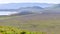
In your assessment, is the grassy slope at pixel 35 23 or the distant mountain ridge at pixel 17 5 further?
the distant mountain ridge at pixel 17 5

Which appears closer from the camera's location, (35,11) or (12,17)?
(12,17)

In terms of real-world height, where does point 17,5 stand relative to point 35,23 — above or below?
above

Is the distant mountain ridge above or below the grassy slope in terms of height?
above

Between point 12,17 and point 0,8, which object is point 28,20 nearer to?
point 12,17

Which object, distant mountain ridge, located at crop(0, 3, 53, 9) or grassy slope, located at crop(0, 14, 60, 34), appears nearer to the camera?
grassy slope, located at crop(0, 14, 60, 34)

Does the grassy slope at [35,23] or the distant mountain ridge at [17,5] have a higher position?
the distant mountain ridge at [17,5]

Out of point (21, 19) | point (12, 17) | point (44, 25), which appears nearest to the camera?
point (44, 25)

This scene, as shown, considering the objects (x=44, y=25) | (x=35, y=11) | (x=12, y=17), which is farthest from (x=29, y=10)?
(x=44, y=25)

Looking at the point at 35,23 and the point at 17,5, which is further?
the point at 17,5

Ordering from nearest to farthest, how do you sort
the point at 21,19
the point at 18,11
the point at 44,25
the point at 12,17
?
the point at 44,25
the point at 21,19
the point at 12,17
the point at 18,11

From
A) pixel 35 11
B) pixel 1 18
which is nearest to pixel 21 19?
pixel 1 18

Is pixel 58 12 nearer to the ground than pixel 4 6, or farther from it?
nearer to the ground
